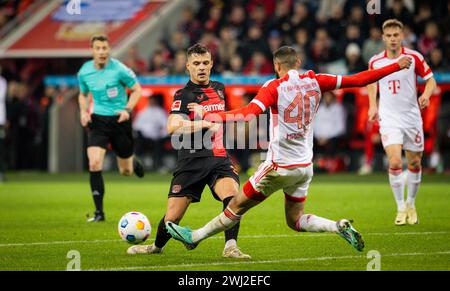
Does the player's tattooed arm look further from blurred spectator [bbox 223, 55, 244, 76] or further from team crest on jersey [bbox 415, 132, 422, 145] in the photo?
blurred spectator [bbox 223, 55, 244, 76]

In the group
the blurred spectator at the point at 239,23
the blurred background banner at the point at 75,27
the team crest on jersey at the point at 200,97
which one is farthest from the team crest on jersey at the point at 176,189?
the blurred background banner at the point at 75,27

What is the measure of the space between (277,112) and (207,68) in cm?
107

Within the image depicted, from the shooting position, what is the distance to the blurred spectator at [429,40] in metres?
21.3

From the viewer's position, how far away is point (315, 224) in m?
8.54

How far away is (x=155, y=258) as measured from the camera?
8.76 meters

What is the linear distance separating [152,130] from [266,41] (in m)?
3.61

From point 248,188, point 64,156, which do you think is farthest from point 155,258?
point 64,156

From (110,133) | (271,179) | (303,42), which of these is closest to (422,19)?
(303,42)

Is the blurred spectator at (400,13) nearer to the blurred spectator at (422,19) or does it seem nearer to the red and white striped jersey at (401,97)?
the blurred spectator at (422,19)

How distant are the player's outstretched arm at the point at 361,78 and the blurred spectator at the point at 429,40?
13408 millimetres

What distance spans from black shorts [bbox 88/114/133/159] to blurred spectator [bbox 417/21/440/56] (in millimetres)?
10138

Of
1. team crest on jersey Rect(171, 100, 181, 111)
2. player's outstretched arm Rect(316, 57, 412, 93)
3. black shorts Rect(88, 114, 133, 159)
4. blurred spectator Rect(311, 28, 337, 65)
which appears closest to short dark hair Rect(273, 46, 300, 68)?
player's outstretched arm Rect(316, 57, 412, 93)

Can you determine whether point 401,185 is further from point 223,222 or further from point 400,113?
point 223,222

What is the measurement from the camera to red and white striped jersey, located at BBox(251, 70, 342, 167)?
8.23 metres
